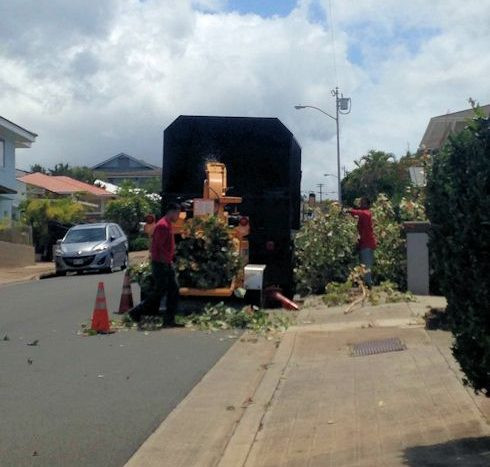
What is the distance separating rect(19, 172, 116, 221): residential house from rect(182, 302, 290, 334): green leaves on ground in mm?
41126

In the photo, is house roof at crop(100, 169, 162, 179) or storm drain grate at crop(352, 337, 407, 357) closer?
storm drain grate at crop(352, 337, 407, 357)

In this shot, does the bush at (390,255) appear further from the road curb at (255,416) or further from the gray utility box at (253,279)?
the road curb at (255,416)

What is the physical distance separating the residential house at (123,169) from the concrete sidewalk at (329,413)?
8292 cm

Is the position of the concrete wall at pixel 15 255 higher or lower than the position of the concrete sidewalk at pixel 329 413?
higher

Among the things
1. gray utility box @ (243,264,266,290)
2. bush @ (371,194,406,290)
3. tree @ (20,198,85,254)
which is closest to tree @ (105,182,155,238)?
tree @ (20,198,85,254)

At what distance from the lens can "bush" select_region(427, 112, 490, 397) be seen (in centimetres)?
619

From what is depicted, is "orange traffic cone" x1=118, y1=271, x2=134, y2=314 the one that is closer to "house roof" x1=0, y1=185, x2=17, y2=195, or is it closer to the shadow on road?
the shadow on road

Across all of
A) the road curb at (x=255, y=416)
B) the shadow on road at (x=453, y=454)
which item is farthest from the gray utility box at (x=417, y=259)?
the shadow on road at (x=453, y=454)

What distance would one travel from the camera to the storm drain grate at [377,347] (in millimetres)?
11191

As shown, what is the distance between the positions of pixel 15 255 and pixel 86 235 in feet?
24.5

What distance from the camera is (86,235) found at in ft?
104

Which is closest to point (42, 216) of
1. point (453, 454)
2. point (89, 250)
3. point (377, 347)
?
point (89, 250)

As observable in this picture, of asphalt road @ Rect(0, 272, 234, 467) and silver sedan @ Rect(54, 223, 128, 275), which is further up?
silver sedan @ Rect(54, 223, 128, 275)

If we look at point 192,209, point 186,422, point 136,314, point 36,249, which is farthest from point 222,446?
point 36,249
